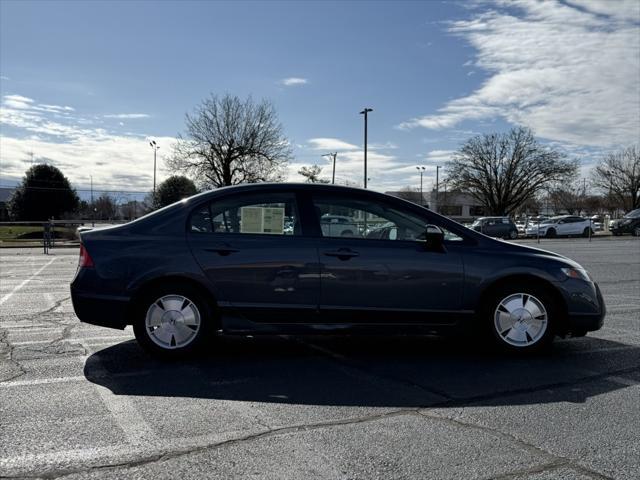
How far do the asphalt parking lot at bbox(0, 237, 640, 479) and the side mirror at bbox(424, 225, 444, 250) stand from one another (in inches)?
41.3

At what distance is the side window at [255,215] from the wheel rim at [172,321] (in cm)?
70

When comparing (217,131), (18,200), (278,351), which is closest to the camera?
(278,351)

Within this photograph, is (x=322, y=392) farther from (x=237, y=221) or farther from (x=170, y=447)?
(x=237, y=221)

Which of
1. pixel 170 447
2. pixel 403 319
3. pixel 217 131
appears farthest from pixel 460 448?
pixel 217 131

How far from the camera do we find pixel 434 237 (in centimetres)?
529

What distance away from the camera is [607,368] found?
5.19 metres

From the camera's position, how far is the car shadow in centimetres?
431

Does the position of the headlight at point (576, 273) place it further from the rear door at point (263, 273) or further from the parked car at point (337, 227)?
the rear door at point (263, 273)

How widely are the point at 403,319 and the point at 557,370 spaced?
1.39m

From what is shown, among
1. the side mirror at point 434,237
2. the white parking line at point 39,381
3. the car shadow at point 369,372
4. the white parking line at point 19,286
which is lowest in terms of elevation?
the white parking line at point 39,381

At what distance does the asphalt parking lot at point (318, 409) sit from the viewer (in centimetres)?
312

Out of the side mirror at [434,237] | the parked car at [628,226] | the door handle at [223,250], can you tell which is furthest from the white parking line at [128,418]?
the parked car at [628,226]

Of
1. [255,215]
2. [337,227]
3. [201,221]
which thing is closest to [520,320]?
[337,227]

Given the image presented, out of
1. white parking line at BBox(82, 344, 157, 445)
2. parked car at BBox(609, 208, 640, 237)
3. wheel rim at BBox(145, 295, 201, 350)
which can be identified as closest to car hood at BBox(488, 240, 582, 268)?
wheel rim at BBox(145, 295, 201, 350)
